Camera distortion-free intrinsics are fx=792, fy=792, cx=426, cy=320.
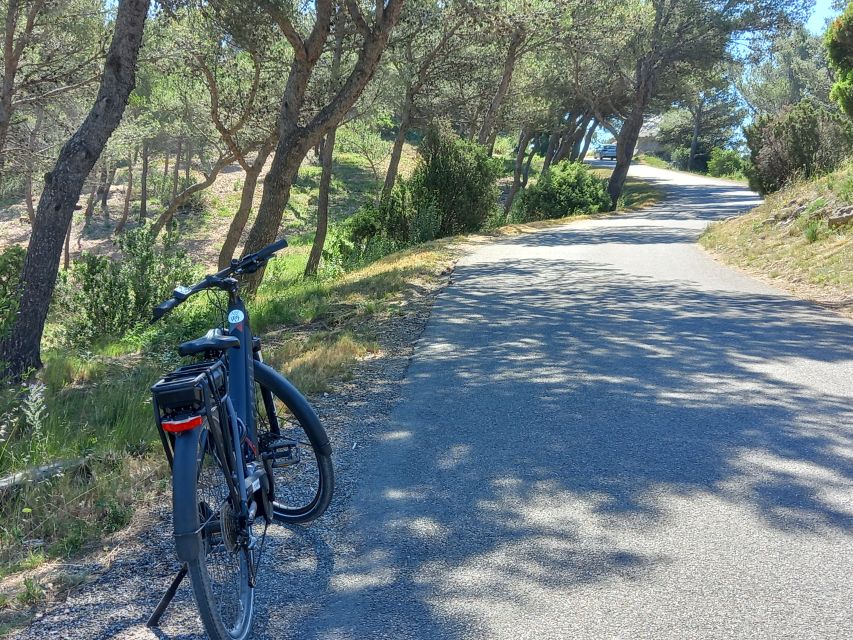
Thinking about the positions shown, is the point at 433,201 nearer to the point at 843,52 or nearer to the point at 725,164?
the point at 843,52

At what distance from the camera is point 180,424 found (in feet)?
8.92

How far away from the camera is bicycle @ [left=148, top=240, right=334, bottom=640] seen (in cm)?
266

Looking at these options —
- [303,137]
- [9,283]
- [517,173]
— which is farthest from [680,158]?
[9,283]

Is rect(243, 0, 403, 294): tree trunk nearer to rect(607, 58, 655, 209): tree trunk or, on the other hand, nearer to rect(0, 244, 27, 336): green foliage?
rect(0, 244, 27, 336): green foliage

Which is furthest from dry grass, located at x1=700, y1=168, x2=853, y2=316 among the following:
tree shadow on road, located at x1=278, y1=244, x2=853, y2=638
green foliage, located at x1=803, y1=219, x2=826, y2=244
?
tree shadow on road, located at x1=278, y1=244, x2=853, y2=638

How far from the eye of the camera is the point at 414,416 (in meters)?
5.77

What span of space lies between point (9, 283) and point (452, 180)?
1211cm

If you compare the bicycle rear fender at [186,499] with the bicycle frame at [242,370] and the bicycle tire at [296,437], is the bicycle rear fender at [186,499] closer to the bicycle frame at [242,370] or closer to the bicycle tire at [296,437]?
the bicycle frame at [242,370]

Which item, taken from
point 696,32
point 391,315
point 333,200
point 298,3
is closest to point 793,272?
point 391,315

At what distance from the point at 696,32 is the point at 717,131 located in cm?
4151

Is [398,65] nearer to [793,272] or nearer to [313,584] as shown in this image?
[793,272]

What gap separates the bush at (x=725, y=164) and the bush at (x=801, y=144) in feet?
111

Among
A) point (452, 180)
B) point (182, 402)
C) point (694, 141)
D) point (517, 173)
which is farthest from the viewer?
point (694, 141)

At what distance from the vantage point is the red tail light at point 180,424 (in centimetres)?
272
